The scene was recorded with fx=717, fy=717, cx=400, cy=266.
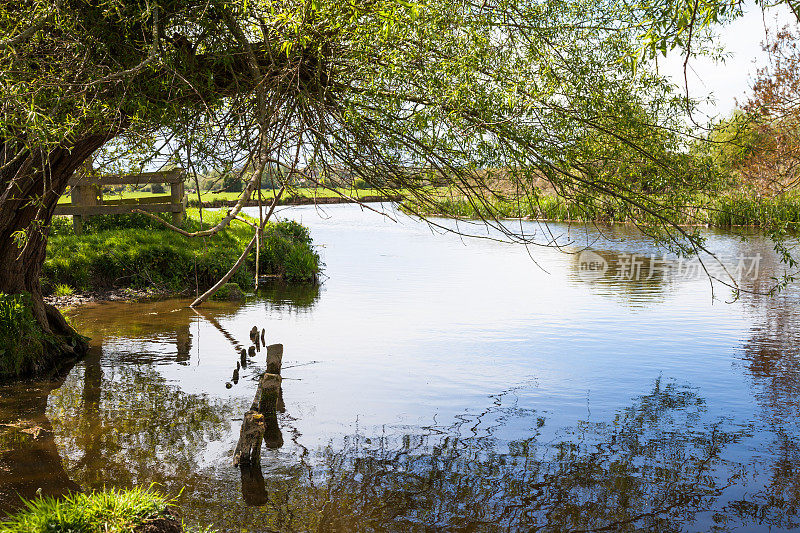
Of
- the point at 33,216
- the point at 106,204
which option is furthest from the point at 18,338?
the point at 106,204

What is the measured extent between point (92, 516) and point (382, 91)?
4.76 m

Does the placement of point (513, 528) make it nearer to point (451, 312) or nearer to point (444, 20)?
point (444, 20)

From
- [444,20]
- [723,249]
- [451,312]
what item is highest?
[444,20]

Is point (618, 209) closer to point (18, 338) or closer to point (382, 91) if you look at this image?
point (382, 91)

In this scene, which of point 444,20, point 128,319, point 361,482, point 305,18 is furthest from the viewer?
point 128,319

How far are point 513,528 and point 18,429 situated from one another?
20.1 ft

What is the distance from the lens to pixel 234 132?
802 centimetres

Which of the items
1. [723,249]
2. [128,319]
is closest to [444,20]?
[128,319]

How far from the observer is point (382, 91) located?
7.38m

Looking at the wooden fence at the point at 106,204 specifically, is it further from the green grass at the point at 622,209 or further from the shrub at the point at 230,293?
the green grass at the point at 622,209

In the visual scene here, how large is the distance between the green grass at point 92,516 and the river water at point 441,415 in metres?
2.01

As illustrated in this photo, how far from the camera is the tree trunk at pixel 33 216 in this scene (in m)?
9.04

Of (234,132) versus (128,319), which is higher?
(234,132)

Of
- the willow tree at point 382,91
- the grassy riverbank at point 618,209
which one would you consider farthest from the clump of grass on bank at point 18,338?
the grassy riverbank at point 618,209
